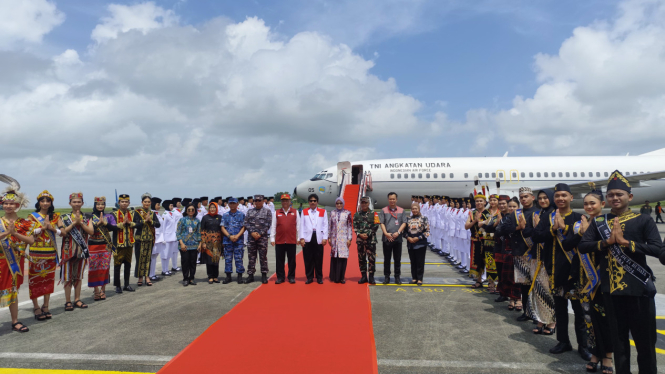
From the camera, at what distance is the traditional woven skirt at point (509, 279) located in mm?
5807

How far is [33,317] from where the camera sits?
5.81 metres

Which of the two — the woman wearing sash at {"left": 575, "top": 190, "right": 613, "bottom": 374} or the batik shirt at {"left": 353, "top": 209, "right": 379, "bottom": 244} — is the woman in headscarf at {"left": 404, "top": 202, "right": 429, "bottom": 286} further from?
the woman wearing sash at {"left": 575, "top": 190, "right": 613, "bottom": 374}

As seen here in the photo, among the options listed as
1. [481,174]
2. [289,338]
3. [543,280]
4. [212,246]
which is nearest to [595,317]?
[543,280]

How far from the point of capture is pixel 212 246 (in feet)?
26.7

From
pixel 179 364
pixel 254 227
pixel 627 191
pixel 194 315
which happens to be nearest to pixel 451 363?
pixel 627 191

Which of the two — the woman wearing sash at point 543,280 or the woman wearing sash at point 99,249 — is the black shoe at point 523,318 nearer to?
the woman wearing sash at point 543,280

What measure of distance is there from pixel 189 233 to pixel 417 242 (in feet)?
16.2

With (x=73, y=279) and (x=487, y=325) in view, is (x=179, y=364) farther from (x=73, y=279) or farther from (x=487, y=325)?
(x=487, y=325)

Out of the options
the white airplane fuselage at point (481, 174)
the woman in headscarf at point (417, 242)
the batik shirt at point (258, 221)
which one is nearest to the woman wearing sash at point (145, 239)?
the batik shirt at point (258, 221)

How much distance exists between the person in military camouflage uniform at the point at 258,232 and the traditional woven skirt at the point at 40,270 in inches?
134

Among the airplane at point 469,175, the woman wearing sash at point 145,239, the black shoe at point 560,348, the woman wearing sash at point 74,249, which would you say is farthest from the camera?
the airplane at point 469,175

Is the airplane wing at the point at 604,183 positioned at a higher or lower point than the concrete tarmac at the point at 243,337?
higher

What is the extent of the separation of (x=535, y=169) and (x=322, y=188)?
1188 cm

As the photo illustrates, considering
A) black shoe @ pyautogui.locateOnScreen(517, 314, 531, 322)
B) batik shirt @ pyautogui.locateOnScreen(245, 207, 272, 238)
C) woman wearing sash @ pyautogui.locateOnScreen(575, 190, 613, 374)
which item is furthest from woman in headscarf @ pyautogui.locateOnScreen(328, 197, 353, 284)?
woman wearing sash @ pyautogui.locateOnScreen(575, 190, 613, 374)
